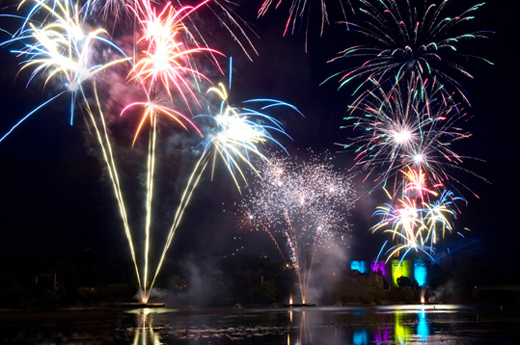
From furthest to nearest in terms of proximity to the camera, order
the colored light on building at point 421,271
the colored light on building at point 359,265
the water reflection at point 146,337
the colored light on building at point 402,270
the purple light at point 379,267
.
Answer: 1. the colored light on building at point 359,265
2. the purple light at point 379,267
3. the colored light on building at point 402,270
4. the colored light on building at point 421,271
5. the water reflection at point 146,337

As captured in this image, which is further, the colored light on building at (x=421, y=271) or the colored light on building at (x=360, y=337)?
the colored light on building at (x=421, y=271)

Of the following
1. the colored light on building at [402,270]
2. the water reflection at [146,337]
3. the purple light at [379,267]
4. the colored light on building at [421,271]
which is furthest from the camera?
the purple light at [379,267]

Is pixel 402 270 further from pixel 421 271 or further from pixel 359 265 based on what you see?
pixel 359 265

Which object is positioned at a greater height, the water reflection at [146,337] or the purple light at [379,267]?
the purple light at [379,267]

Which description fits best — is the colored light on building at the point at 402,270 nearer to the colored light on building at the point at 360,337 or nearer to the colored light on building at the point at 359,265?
the colored light on building at the point at 359,265

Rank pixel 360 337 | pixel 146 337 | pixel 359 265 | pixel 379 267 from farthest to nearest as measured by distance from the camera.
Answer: pixel 359 265 → pixel 379 267 → pixel 360 337 → pixel 146 337

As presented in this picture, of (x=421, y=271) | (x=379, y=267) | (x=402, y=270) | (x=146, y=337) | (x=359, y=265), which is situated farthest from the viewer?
(x=359, y=265)

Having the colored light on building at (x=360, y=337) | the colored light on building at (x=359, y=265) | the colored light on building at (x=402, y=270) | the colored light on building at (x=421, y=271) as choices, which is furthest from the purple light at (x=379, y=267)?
the colored light on building at (x=360, y=337)

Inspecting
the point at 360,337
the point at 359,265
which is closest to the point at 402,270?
the point at 359,265

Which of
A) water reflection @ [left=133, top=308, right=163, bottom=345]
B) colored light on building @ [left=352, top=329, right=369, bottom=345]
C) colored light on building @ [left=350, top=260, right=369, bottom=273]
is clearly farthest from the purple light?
water reflection @ [left=133, top=308, right=163, bottom=345]

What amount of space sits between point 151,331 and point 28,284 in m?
24.0

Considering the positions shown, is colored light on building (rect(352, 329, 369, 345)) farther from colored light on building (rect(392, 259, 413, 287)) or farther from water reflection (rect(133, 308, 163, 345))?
colored light on building (rect(392, 259, 413, 287))

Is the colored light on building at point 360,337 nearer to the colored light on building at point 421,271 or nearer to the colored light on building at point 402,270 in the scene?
the colored light on building at point 402,270

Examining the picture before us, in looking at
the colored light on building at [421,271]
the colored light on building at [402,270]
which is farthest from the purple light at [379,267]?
the colored light on building at [421,271]
